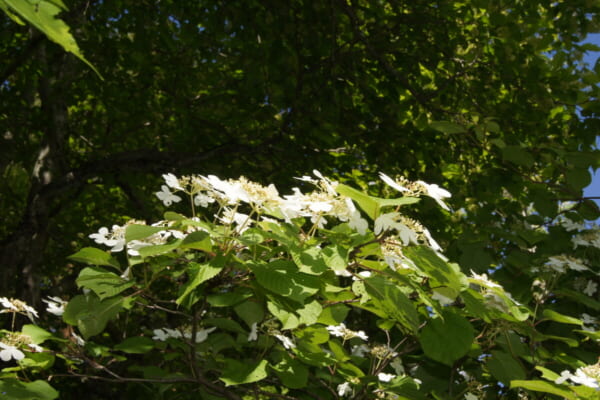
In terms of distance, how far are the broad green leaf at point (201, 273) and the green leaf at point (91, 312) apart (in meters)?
0.34

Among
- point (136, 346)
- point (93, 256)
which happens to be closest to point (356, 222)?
point (93, 256)

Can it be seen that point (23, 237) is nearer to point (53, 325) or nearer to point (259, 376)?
point (53, 325)

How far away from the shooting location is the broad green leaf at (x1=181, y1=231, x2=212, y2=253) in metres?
1.37

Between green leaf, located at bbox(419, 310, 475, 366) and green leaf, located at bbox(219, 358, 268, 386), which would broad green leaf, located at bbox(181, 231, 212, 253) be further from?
green leaf, located at bbox(419, 310, 475, 366)

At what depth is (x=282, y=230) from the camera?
147 centimetres

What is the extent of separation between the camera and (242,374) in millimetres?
1799

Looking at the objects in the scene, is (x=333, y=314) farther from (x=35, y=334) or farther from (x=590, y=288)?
(x=590, y=288)

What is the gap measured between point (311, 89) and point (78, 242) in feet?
11.5

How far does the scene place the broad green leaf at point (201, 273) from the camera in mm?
1356

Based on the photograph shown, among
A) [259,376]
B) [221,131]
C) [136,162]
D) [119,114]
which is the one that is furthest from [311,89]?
[259,376]

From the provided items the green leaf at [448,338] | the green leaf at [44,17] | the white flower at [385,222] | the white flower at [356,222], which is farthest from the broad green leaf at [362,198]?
the green leaf at [44,17]

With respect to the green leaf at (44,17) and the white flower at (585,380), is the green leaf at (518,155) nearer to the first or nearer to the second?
the white flower at (585,380)

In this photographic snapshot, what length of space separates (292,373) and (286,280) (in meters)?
0.79

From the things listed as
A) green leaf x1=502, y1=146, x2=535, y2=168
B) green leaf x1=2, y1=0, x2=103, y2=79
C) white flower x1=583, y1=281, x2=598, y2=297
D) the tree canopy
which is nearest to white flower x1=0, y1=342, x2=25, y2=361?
green leaf x1=2, y1=0, x2=103, y2=79
